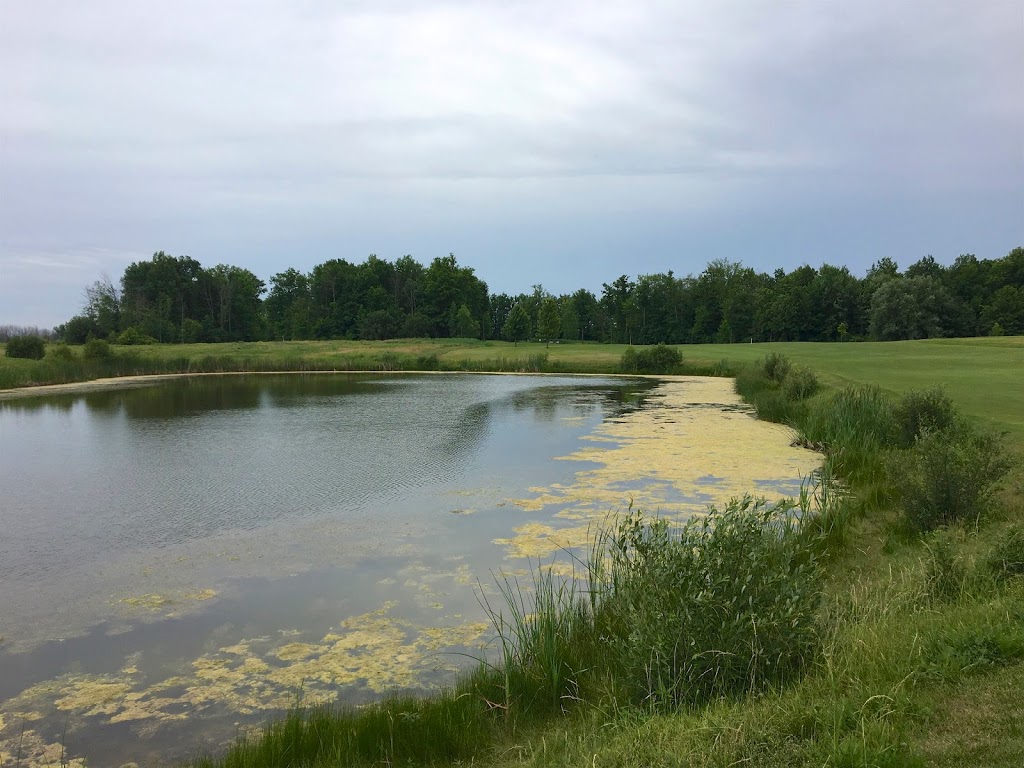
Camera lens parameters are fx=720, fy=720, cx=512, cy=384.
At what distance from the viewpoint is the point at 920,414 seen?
10.8m

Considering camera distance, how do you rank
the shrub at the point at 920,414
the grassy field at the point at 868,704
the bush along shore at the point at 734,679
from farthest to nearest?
the shrub at the point at 920,414 < the bush along shore at the point at 734,679 < the grassy field at the point at 868,704

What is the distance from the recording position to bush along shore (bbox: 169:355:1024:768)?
3346mm

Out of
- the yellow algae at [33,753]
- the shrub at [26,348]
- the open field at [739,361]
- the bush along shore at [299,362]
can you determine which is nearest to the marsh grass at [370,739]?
the yellow algae at [33,753]

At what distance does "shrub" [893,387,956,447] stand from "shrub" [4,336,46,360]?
46342 mm

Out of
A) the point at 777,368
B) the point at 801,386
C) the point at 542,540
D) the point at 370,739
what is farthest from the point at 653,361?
the point at 370,739

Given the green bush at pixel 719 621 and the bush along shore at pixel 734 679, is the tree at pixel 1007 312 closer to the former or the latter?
the bush along shore at pixel 734 679

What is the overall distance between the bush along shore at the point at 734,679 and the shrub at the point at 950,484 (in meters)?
1.08

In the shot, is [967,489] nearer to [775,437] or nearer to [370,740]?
[370,740]

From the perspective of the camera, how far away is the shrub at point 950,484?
730 centimetres

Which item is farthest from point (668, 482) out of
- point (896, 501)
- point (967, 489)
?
point (967, 489)

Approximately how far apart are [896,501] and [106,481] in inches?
501

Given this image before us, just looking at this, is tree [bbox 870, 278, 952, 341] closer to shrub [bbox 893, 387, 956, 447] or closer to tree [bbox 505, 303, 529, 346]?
tree [bbox 505, 303, 529, 346]

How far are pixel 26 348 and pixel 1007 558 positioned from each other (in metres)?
49.8

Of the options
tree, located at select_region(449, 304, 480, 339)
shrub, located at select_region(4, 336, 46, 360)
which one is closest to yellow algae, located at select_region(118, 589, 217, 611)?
shrub, located at select_region(4, 336, 46, 360)
